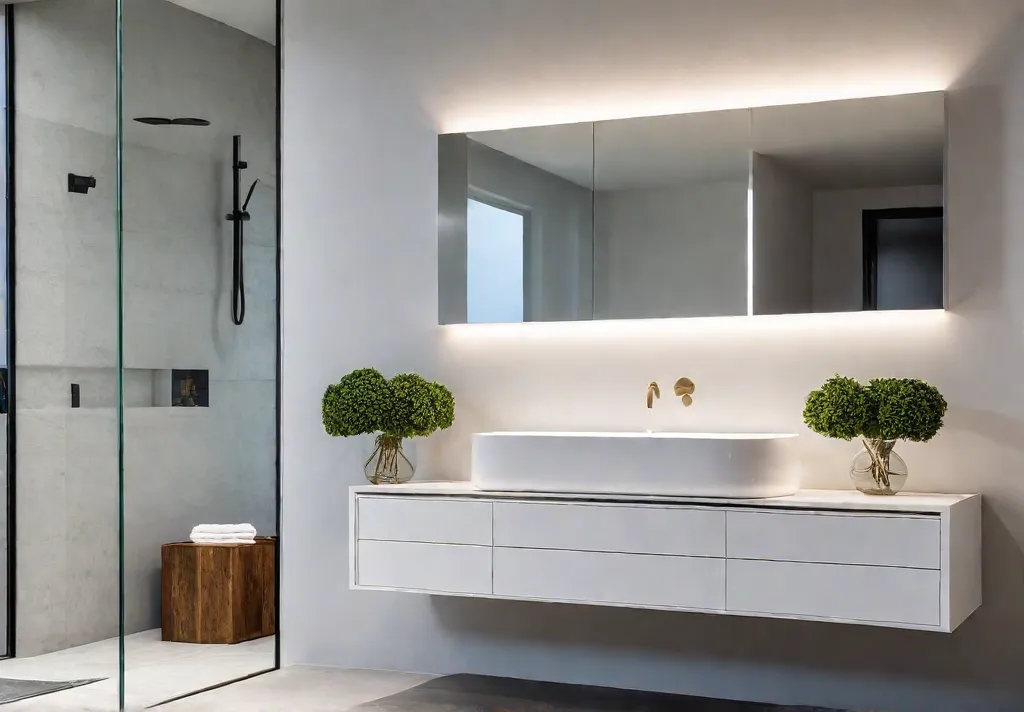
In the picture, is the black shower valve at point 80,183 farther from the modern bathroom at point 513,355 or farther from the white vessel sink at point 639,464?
the white vessel sink at point 639,464

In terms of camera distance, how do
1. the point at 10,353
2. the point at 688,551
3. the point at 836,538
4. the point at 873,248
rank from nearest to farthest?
the point at 836,538
the point at 688,551
the point at 873,248
the point at 10,353

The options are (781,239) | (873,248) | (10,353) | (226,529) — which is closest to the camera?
(873,248)

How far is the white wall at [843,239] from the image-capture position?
3.44 m

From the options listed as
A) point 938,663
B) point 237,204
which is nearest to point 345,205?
point 237,204

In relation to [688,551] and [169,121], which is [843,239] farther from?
[169,121]

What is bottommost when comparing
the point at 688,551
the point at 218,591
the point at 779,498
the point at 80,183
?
the point at 218,591

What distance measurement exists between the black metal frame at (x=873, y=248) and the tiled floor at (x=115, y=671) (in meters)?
2.44

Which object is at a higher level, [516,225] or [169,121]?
[169,121]

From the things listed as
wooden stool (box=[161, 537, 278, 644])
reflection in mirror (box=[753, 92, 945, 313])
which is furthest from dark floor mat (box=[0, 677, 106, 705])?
reflection in mirror (box=[753, 92, 945, 313])

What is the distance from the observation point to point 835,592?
3033 mm

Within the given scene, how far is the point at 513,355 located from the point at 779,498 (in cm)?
109

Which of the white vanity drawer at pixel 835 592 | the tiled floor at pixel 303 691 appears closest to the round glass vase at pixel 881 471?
the white vanity drawer at pixel 835 592

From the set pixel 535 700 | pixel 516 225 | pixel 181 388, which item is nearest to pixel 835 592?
pixel 535 700

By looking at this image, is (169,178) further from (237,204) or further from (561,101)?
(561,101)
